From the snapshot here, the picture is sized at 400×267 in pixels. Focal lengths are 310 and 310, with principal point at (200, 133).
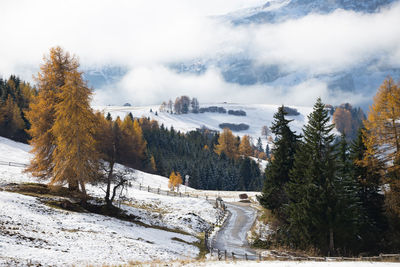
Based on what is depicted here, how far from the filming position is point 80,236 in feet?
73.6

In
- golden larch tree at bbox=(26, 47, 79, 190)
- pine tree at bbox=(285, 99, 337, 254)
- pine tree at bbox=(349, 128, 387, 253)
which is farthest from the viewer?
golden larch tree at bbox=(26, 47, 79, 190)

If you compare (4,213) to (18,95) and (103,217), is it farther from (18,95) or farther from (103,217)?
(18,95)

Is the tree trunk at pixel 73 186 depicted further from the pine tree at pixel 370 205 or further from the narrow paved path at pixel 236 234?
the pine tree at pixel 370 205

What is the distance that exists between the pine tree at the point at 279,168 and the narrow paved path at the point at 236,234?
16.5 feet

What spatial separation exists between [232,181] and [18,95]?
73.2 meters

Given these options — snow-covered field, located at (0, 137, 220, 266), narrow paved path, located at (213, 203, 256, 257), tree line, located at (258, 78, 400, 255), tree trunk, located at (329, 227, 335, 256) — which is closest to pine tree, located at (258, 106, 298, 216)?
tree line, located at (258, 78, 400, 255)

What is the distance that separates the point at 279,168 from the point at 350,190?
28.1 feet

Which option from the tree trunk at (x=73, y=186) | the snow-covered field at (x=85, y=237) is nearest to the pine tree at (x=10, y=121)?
the snow-covered field at (x=85, y=237)

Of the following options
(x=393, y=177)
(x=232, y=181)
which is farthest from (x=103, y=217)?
(x=232, y=181)

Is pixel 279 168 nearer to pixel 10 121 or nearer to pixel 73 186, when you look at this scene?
pixel 73 186

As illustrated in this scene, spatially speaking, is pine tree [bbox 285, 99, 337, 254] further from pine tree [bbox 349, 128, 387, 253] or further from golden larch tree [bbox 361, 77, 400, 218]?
pine tree [bbox 349, 128, 387, 253]

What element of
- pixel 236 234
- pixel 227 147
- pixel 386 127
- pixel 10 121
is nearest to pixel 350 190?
pixel 386 127

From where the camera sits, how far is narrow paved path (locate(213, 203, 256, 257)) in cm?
2957

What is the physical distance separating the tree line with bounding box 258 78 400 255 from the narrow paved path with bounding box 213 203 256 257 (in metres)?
3.86
